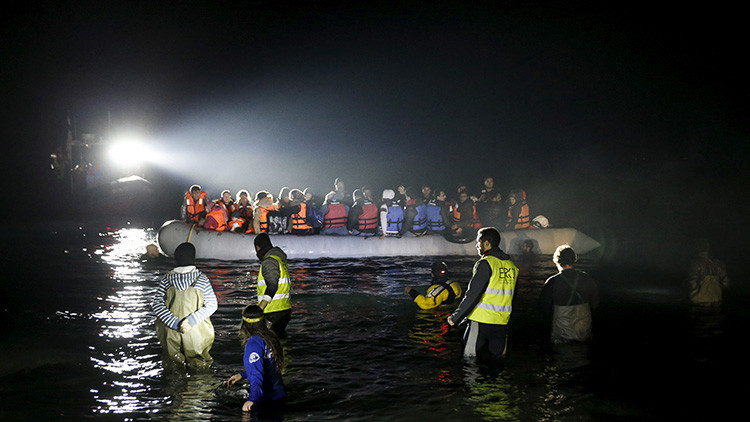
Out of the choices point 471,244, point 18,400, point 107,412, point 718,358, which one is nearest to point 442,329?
point 718,358

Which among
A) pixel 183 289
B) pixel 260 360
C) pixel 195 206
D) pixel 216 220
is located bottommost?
pixel 260 360

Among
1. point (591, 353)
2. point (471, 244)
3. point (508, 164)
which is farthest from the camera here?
point (508, 164)

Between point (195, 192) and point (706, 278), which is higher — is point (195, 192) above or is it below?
above

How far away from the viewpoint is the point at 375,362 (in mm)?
7238

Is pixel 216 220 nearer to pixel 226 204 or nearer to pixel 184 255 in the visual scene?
pixel 226 204

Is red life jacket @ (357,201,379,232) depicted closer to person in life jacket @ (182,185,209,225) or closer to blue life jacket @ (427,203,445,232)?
blue life jacket @ (427,203,445,232)

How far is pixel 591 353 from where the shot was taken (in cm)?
756

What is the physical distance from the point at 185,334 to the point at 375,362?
2.48 meters

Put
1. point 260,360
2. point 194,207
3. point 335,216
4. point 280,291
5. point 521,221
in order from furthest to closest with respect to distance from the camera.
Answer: point 521,221 → point 194,207 → point 335,216 → point 280,291 → point 260,360

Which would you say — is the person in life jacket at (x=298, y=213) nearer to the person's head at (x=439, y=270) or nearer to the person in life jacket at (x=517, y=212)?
the person in life jacket at (x=517, y=212)

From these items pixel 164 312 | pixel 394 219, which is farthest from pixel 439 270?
pixel 394 219

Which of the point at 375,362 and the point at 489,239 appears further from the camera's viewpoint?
the point at 375,362

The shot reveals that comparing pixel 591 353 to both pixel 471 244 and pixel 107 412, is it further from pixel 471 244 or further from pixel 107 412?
pixel 471 244

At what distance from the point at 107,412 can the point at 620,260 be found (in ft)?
57.1
